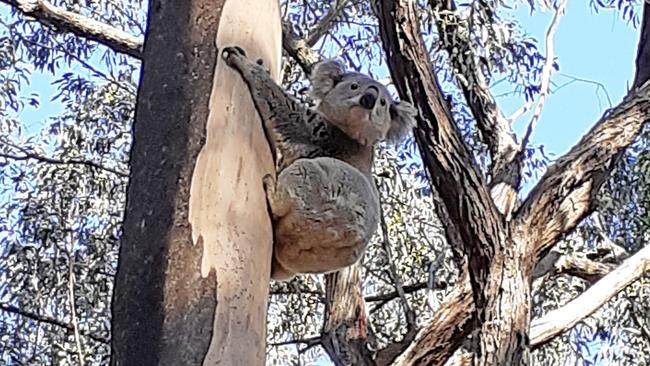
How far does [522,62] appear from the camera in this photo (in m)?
5.92

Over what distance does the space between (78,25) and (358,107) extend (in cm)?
284

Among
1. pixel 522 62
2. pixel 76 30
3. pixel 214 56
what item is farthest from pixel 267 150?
pixel 522 62

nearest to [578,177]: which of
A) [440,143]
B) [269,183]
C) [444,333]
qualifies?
[440,143]

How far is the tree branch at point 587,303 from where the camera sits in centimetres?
432

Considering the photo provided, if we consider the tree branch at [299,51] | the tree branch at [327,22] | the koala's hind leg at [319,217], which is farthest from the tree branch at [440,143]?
the tree branch at [327,22]

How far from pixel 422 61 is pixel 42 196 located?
3032mm

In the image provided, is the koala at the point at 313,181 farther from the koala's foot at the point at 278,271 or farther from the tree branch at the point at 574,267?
the tree branch at the point at 574,267

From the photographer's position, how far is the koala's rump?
190cm

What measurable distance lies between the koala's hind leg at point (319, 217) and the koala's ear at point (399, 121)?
0.64m

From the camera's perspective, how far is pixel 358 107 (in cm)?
262

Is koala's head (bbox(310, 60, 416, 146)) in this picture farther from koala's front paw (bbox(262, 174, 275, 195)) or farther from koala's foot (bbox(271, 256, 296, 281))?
koala's front paw (bbox(262, 174, 275, 195))

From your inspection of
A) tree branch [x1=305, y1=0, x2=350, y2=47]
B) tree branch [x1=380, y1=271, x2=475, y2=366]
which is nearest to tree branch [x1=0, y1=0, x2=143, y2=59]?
tree branch [x1=305, y1=0, x2=350, y2=47]

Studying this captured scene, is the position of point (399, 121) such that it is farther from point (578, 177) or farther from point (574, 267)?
point (574, 267)

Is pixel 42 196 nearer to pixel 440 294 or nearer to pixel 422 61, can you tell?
pixel 440 294
